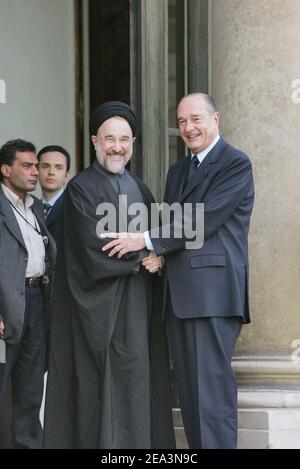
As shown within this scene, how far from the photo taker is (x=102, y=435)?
552cm

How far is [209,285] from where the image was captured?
552cm

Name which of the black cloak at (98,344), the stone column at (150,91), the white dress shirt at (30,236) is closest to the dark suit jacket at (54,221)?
the white dress shirt at (30,236)

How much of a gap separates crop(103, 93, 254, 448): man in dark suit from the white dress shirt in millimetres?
999

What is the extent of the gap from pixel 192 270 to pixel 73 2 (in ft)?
13.9

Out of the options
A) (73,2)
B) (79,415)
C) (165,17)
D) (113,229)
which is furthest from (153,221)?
(73,2)

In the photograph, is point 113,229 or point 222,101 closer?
point 113,229

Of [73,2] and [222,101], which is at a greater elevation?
[73,2]

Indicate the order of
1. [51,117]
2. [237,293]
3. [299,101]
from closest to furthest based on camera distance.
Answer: [237,293], [299,101], [51,117]

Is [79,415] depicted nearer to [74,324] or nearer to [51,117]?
[74,324]

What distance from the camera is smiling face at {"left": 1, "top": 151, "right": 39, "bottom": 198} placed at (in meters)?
6.54

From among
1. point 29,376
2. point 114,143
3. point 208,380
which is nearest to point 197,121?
point 114,143

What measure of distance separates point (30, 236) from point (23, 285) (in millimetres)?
319

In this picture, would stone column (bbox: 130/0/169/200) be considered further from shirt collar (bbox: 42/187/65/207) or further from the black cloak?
the black cloak

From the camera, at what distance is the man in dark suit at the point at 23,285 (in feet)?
20.5
